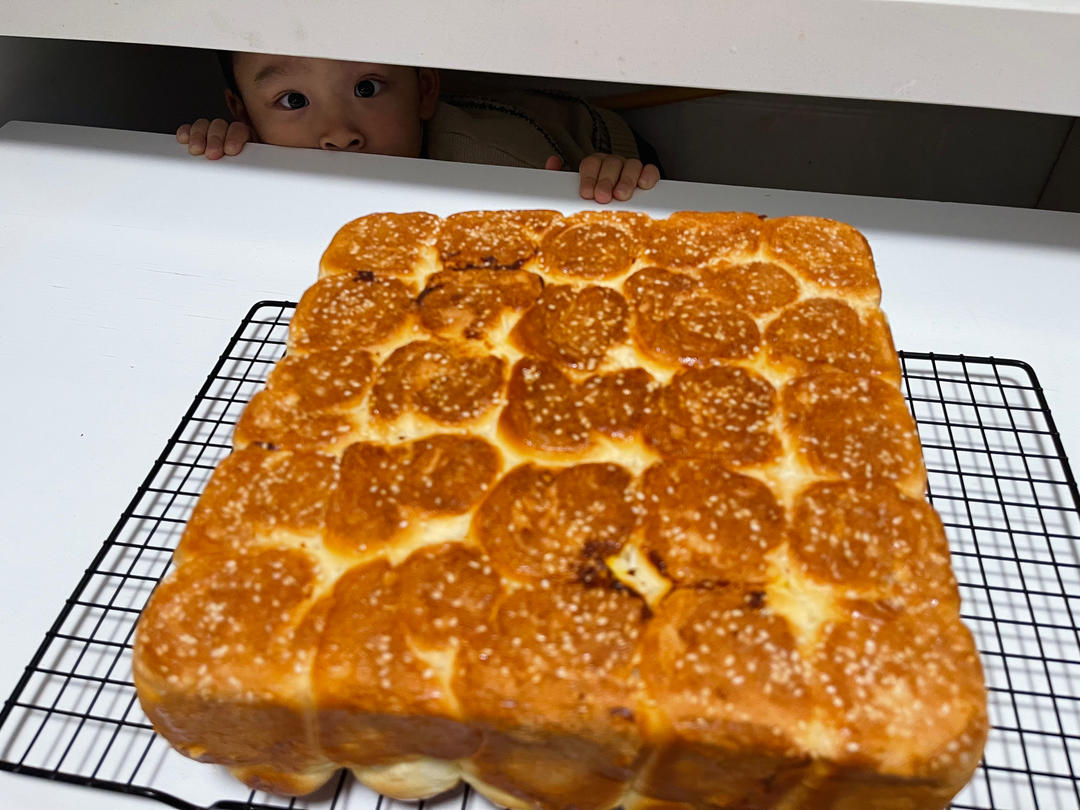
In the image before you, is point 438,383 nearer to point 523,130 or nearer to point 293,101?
point 293,101

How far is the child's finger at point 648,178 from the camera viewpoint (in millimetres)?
1563

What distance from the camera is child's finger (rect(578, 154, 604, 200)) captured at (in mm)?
1539

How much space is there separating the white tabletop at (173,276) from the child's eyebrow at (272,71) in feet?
0.46

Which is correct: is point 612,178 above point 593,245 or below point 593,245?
above

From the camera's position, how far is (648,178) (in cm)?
158

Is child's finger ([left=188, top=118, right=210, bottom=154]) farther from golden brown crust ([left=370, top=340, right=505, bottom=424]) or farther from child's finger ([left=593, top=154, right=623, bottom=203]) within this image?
golden brown crust ([left=370, top=340, right=505, bottom=424])

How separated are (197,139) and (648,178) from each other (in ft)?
2.97

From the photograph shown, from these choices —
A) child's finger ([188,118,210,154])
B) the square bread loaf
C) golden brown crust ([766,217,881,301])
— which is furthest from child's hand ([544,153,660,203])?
child's finger ([188,118,210,154])

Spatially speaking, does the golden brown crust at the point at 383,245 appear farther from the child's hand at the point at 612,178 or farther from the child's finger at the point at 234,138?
the child's finger at the point at 234,138

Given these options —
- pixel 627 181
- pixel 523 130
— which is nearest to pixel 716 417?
pixel 627 181

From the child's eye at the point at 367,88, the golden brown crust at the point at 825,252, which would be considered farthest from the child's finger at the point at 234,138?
the golden brown crust at the point at 825,252

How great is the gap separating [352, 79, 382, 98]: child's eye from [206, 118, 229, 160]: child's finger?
278mm

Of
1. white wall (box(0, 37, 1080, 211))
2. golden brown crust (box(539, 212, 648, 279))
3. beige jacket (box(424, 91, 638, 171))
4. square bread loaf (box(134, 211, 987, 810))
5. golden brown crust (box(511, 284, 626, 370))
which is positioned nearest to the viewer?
square bread loaf (box(134, 211, 987, 810))

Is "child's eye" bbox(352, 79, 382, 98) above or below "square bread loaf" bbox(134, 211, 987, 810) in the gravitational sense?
above
